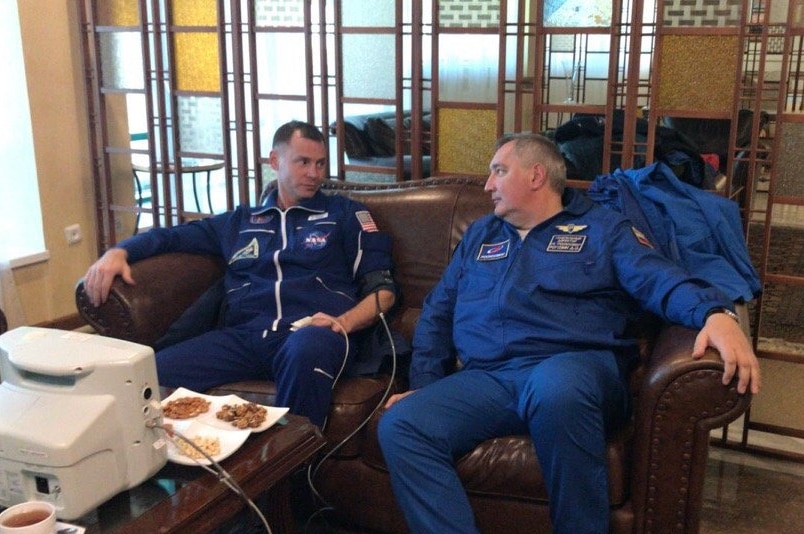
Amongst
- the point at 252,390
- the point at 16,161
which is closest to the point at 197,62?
the point at 16,161

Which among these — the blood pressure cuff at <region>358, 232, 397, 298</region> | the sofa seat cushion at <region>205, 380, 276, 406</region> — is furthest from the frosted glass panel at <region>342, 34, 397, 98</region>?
the sofa seat cushion at <region>205, 380, 276, 406</region>

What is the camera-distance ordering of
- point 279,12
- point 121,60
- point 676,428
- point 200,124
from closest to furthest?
point 676,428 < point 279,12 < point 200,124 < point 121,60

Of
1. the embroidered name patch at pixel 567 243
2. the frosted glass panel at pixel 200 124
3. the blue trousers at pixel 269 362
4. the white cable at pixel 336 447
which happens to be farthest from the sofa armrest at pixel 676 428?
the frosted glass panel at pixel 200 124

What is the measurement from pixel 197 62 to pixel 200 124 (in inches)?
10.1

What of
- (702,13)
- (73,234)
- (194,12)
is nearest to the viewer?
(702,13)

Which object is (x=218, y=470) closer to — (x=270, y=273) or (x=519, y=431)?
(x=519, y=431)

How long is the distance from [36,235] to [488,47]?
2201 millimetres

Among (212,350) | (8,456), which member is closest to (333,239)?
(212,350)

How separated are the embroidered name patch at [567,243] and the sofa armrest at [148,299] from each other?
119 cm

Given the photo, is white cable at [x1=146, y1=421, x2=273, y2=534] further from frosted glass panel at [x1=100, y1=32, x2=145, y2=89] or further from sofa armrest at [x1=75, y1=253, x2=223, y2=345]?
frosted glass panel at [x1=100, y1=32, x2=145, y2=89]

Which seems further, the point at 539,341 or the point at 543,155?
the point at 543,155

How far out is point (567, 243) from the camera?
225 centimetres

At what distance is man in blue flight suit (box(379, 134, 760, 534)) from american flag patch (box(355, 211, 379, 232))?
385 millimetres

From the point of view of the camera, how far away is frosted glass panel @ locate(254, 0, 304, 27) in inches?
124
